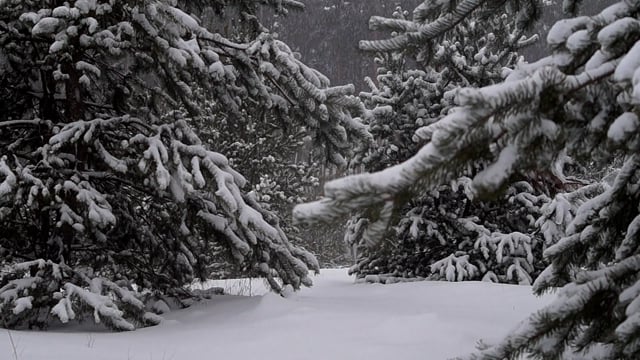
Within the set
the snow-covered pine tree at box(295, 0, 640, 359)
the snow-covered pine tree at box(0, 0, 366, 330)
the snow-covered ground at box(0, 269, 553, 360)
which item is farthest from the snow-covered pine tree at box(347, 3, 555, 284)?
the snow-covered pine tree at box(295, 0, 640, 359)

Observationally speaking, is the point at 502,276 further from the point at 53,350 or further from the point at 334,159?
the point at 53,350

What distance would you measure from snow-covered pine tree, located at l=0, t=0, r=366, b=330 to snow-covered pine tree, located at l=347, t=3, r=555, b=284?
110 inches

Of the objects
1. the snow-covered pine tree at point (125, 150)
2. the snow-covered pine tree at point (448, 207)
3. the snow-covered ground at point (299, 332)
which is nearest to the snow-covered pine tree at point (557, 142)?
the snow-covered ground at point (299, 332)

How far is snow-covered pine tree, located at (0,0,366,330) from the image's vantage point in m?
4.42

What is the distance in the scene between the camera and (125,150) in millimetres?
5258

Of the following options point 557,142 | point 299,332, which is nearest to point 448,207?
point 299,332

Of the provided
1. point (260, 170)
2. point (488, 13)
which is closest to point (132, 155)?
point (488, 13)

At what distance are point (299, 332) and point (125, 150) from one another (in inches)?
97.8

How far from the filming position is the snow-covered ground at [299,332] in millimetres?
3553

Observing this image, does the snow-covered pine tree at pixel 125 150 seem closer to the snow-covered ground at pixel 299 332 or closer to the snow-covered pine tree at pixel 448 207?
the snow-covered ground at pixel 299 332

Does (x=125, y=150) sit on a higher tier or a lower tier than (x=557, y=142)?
lower

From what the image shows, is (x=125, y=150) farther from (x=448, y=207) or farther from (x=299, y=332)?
(x=448, y=207)

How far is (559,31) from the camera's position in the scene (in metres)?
1.93

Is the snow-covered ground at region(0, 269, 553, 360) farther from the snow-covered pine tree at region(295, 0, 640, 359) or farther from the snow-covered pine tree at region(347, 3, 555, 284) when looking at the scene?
the snow-covered pine tree at region(347, 3, 555, 284)
